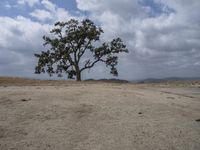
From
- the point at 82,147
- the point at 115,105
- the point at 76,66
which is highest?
the point at 76,66

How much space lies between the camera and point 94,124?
7.31m

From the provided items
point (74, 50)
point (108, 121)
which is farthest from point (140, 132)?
point (74, 50)

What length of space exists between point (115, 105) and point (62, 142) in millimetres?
3366

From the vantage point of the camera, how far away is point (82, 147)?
19.4ft

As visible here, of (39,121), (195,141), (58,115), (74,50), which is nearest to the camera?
(195,141)

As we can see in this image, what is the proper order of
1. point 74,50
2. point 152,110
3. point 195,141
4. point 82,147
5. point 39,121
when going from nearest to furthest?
point 82,147 < point 195,141 < point 39,121 < point 152,110 < point 74,50

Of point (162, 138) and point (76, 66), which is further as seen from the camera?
point (76, 66)

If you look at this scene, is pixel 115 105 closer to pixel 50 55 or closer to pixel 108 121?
pixel 108 121

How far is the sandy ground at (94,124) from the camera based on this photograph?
6.09 meters

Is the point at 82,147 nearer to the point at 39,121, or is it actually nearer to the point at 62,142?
the point at 62,142

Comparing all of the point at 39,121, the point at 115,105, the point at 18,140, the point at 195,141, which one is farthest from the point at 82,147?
the point at 115,105

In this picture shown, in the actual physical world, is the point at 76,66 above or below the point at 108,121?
above

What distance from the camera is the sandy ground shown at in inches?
240

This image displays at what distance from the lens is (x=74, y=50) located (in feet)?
111
